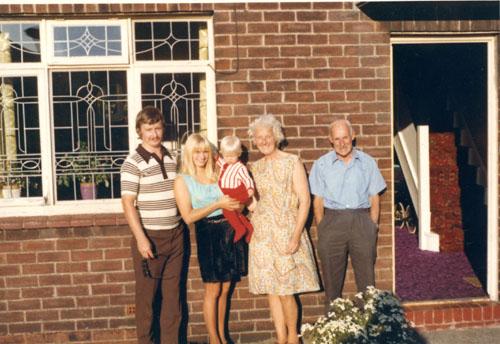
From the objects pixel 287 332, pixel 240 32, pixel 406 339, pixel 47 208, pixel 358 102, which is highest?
pixel 240 32

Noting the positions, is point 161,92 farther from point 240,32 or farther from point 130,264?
point 130,264

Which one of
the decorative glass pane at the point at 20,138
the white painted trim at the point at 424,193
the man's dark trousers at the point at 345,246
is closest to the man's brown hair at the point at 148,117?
the decorative glass pane at the point at 20,138

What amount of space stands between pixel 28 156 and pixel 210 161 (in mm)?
1719

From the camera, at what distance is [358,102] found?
5.67m

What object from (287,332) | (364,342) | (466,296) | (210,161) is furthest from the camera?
(466,296)

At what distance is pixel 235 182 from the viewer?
16.2 feet

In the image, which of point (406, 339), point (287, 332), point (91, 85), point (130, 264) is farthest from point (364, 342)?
point (91, 85)

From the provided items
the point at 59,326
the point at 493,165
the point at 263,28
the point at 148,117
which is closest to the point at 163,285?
the point at 59,326

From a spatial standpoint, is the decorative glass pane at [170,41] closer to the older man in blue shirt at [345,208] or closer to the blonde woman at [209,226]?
the blonde woman at [209,226]

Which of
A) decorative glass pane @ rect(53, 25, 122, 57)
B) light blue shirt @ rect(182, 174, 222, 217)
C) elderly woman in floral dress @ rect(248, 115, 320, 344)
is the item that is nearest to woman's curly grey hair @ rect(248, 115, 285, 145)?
elderly woman in floral dress @ rect(248, 115, 320, 344)

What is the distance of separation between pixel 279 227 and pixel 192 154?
92cm

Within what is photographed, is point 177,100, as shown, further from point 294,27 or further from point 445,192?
point 445,192

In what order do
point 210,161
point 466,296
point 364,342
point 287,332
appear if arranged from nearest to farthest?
point 364,342
point 210,161
point 287,332
point 466,296

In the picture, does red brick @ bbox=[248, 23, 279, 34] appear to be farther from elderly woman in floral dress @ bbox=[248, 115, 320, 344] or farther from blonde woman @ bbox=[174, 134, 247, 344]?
blonde woman @ bbox=[174, 134, 247, 344]
